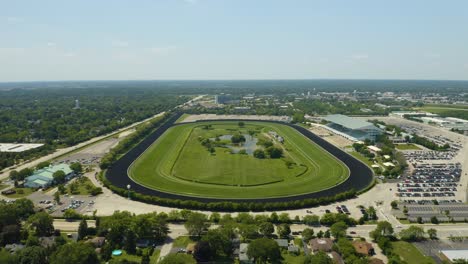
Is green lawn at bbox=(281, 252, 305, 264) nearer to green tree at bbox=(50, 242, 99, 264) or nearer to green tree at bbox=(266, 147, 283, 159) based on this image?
green tree at bbox=(50, 242, 99, 264)

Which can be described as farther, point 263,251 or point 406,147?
point 406,147

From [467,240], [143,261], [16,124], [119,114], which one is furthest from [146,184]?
[119,114]

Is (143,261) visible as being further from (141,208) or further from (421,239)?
(421,239)

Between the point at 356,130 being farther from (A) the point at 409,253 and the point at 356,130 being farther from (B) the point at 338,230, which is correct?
(A) the point at 409,253

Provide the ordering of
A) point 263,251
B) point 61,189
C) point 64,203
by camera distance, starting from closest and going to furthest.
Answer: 1. point 263,251
2. point 64,203
3. point 61,189

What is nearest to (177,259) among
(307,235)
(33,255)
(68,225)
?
(33,255)

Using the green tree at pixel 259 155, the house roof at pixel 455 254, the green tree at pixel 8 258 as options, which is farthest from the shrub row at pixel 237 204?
the green tree at pixel 259 155

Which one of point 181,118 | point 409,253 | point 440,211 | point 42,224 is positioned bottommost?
point 409,253

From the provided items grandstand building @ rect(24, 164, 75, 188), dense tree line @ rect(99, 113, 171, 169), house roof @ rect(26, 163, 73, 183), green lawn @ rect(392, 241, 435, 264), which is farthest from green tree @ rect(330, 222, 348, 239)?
house roof @ rect(26, 163, 73, 183)
